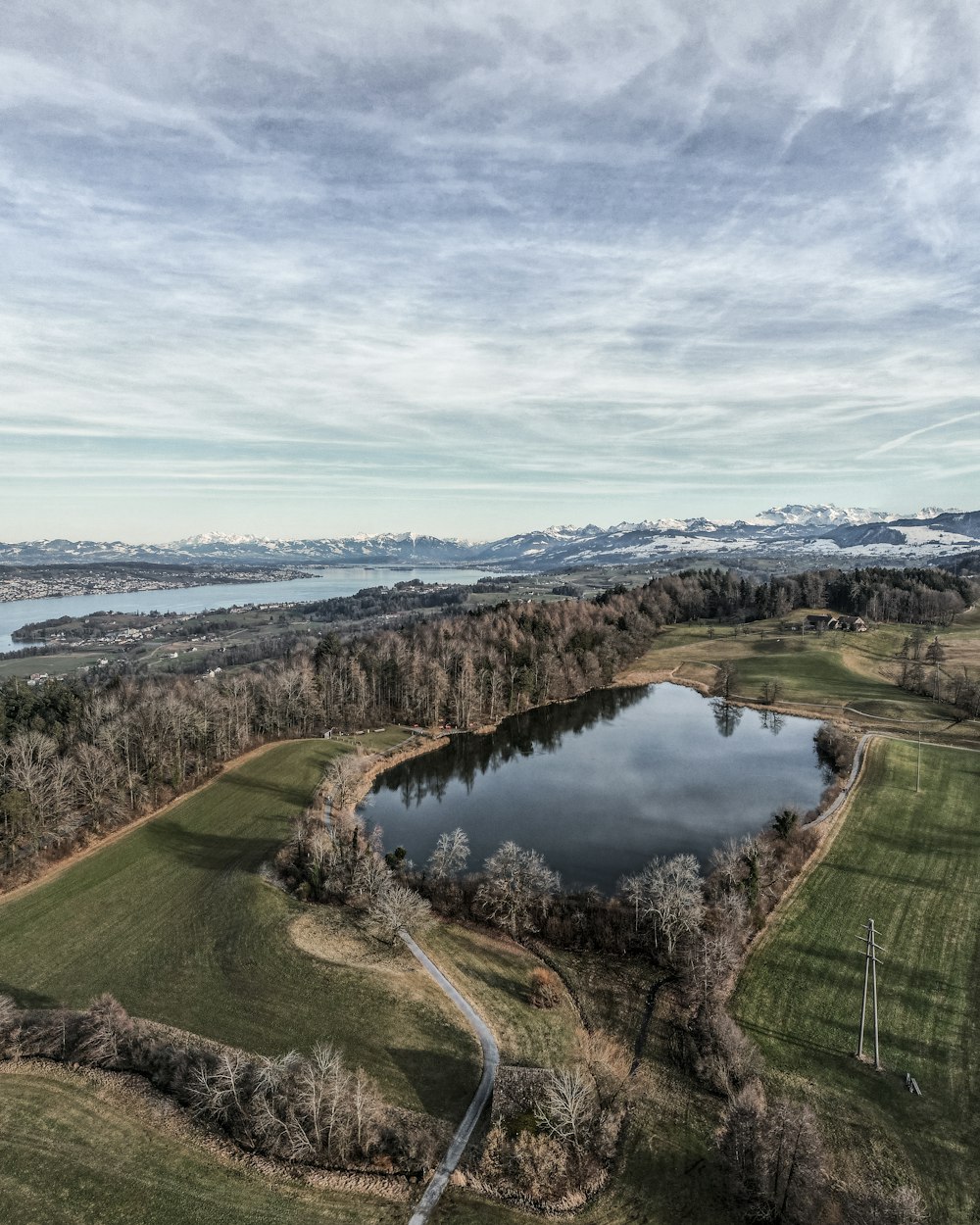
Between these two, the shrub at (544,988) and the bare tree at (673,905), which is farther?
the bare tree at (673,905)

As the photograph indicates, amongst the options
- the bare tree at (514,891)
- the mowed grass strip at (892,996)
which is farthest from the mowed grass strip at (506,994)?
the mowed grass strip at (892,996)

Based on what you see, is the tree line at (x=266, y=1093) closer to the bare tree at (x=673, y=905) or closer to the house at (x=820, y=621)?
the bare tree at (x=673, y=905)

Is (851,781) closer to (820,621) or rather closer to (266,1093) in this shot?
(266,1093)

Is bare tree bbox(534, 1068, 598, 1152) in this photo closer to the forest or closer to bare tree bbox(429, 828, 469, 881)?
bare tree bbox(429, 828, 469, 881)

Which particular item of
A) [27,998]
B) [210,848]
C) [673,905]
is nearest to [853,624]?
[673,905]

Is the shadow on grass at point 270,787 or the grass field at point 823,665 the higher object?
the grass field at point 823,665

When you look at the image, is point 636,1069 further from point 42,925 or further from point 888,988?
point 42,925

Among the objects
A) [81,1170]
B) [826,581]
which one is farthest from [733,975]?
[826,581]
